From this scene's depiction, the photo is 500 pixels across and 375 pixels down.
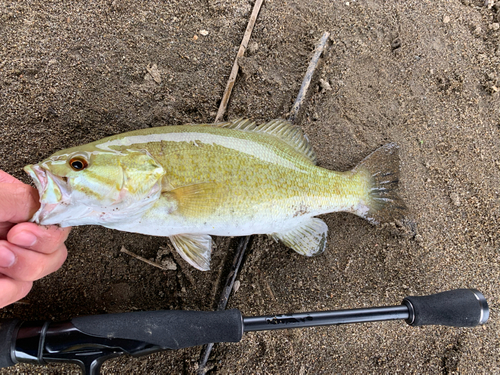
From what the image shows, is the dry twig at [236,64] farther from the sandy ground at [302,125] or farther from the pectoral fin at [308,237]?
the pectoral fin at [308,237]

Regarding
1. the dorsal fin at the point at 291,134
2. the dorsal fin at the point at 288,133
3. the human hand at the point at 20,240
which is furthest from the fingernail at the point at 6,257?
the dorsal fin at the point at 291,134

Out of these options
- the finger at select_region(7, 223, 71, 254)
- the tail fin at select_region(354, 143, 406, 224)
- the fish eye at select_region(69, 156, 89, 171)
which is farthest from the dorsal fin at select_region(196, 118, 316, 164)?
the finger at select_region(7, 223, 71, 254)

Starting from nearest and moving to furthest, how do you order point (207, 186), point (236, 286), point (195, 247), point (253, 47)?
point (207, 186), point (195, 247), point (236, 286), point (253, 47)

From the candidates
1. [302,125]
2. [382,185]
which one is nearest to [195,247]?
[302,125]

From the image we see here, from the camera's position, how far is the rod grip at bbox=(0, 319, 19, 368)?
176 centimetres

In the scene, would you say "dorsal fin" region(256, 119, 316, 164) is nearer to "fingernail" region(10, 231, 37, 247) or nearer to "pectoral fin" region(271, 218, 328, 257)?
"pectoral fin" region(271, 218, 328, 257)

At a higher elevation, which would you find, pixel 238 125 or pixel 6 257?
pixel 238 125

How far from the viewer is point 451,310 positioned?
195 cm

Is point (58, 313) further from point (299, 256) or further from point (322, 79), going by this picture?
point (322, 79)

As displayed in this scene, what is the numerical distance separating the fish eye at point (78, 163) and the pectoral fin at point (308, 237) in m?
1.37

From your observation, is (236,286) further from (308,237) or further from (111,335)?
(111,335)

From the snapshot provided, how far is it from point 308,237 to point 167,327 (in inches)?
46.8

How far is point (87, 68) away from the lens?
7.64 ft

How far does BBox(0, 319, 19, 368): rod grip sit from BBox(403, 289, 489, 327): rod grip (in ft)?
8.17
